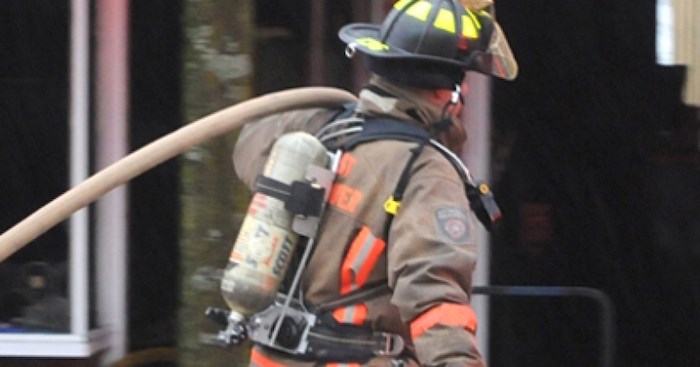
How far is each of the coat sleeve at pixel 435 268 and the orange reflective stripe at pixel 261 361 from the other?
0.45m

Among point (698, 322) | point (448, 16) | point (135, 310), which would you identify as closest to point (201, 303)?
point (448, 16)

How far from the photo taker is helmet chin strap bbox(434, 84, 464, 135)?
3.21m

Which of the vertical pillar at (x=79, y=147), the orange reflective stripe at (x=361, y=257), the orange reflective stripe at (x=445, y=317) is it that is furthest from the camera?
the vertical pillar at (x=79, y=147)

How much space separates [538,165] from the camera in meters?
5.77

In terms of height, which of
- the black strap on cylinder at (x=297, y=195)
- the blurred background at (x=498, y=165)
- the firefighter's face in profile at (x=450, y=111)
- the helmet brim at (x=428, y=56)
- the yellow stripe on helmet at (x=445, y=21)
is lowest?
the blurred background at (x=498, y=165)

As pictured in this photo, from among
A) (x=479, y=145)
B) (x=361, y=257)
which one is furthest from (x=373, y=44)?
(x=479, y=145)

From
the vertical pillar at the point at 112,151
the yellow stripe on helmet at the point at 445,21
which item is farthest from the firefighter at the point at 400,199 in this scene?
the vertical pillar at the point at 112,151

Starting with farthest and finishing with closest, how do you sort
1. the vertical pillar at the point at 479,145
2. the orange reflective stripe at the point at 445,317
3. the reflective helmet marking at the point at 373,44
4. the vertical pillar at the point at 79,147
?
the vertical pillar at the point at 479,145 → the vertical pillar at the point at 79,147 → the reflective helmet marking at the point at 373,44 → the orange reflective stripe at the point at 445,317

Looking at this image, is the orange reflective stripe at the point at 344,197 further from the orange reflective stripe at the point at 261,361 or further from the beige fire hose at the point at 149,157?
the orange reflective stripe at the point at 261,361

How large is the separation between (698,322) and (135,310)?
2.67 meters

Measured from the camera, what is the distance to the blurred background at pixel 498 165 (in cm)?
513

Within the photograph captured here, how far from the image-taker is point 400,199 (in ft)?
9.92

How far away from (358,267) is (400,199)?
211 mm

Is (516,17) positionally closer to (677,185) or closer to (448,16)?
(677,185)
